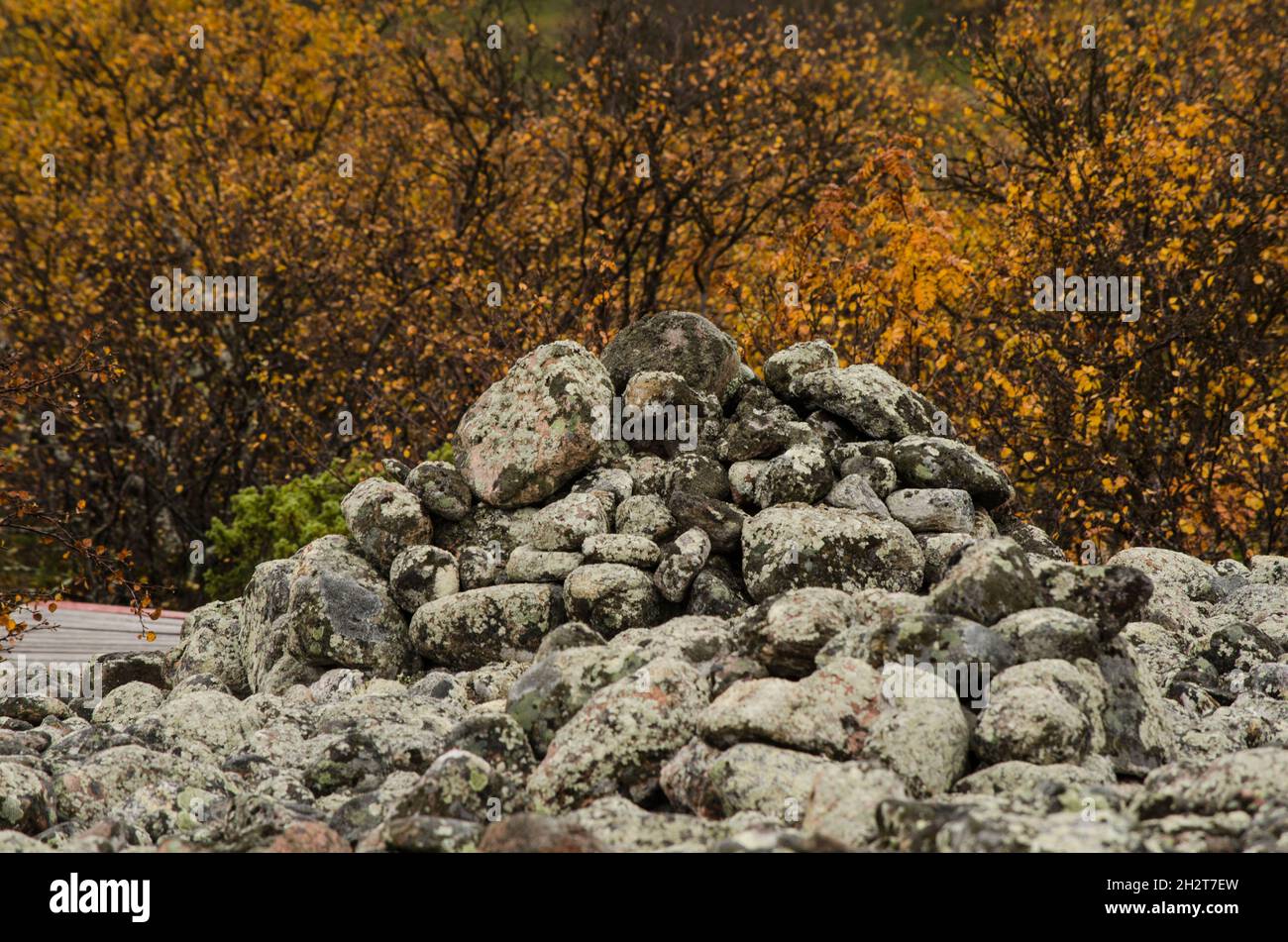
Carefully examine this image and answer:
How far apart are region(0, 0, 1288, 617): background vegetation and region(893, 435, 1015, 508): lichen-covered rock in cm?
367

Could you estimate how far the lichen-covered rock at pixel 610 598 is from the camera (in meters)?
8.41

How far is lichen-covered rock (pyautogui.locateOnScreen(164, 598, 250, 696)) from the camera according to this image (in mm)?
9828

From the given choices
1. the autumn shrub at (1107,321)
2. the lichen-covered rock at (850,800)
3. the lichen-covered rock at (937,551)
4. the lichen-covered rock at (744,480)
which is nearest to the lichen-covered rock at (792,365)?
the lichen-covered rock at (744,480)

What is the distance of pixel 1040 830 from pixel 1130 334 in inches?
421

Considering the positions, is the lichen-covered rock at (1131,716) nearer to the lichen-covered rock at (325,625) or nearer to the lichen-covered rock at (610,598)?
the lichen-covered rock at (610,598)

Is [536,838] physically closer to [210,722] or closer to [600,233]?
[210,722]

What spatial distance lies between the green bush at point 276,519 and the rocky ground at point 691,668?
3.45 metres

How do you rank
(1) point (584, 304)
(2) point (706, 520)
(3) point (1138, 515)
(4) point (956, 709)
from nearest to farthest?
(4) point (956, 709), (2) point (706, 520), (3) point (1138, 515), (1) point (584, 304)

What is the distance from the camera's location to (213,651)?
10000 millimetres

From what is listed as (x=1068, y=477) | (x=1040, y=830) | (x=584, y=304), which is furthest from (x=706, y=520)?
(x=584, y=304)

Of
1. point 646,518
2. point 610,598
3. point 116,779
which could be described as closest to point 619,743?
point 610,598

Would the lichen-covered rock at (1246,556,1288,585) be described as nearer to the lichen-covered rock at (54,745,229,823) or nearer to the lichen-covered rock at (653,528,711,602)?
the lichen-covered rock at (653,528,711,602)

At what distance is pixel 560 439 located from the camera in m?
9.36
